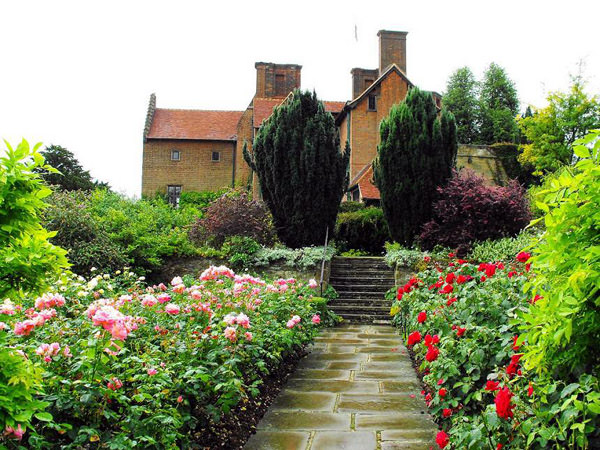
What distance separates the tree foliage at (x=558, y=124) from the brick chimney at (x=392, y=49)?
8591mm

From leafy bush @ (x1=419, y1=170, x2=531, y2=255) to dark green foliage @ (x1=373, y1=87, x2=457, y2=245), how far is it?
0.60m

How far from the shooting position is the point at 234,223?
12234mm

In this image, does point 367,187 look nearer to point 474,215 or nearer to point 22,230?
point 474,215

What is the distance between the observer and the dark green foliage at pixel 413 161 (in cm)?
1236

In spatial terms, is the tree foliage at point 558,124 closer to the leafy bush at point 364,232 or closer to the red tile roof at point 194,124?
the leafy bush at point 364,232

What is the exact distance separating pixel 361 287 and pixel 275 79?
22.3 m

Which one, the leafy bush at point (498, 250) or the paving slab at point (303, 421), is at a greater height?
the leafy bush at point (498, 250)

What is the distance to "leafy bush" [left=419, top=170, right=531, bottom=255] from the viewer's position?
1123 centimetres

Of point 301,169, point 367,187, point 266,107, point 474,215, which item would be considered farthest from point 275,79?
point 474,215

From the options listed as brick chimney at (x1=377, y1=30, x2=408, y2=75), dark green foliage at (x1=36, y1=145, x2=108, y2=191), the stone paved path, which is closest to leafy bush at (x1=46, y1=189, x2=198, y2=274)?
the stone paved path

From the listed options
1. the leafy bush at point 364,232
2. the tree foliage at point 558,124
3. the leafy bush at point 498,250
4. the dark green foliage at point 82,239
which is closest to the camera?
the leafy bush at point 498,250

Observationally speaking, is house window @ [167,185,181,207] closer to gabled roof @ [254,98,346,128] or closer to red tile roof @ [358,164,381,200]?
gabled roof @ [254,98,346,128]

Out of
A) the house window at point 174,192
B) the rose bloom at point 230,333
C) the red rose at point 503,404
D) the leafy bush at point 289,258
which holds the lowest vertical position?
the leafy bush at point 289,258

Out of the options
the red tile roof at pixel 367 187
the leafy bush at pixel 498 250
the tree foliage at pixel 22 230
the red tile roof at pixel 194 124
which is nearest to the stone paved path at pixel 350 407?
the tree foliage at pixel 22 230
